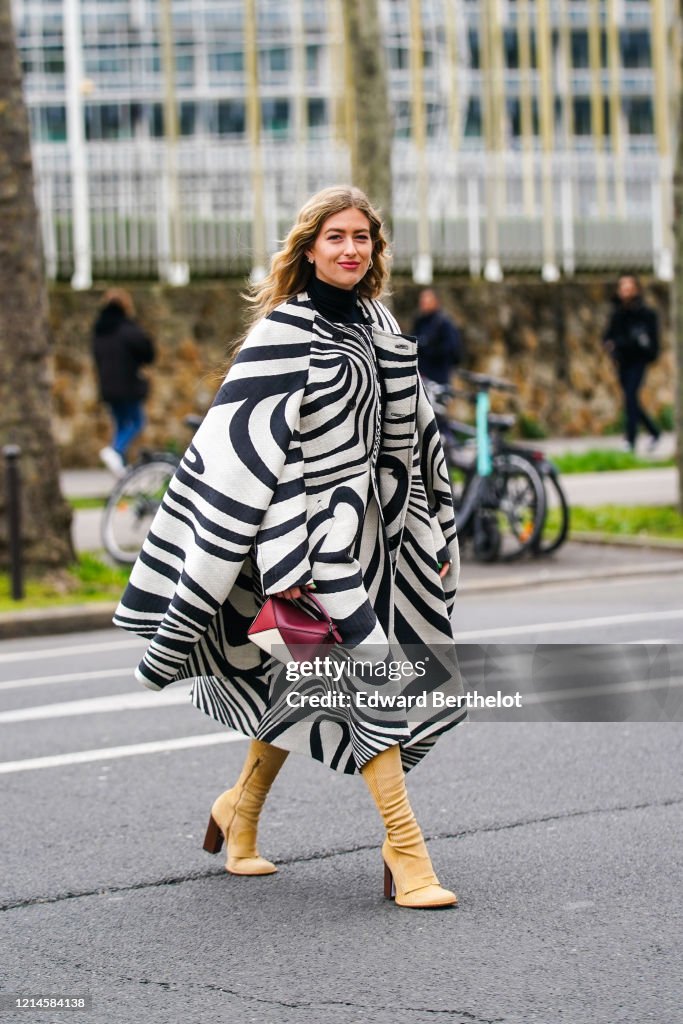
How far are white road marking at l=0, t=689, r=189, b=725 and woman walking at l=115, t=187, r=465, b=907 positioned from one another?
9.46ft

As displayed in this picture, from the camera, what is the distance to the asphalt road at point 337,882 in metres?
4.07

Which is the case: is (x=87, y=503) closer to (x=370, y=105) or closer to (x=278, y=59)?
(x=370, y=105)

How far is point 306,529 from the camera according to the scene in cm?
464

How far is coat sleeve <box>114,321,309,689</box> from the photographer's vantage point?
4648 millimetres

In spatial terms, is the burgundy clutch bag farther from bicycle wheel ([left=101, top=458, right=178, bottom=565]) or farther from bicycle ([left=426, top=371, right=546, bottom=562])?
bicycle wheel ([left=101, top=458, right=178, bottom=565])

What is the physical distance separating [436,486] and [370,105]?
13348 mm

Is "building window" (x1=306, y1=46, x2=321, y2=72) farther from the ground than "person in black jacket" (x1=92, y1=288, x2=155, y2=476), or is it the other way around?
"building window" (x1=306, y1=46, x2=321, y2=72)

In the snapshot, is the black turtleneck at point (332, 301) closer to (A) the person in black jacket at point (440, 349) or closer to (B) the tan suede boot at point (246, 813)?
(B) the tan suede boot at point (246, 813)

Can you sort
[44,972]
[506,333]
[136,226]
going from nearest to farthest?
[44,972], [136,226], [506,333]

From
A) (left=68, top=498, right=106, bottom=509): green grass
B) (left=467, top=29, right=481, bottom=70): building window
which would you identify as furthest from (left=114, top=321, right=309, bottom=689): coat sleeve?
(left=467, top=29, right=481, bottom=70): building window

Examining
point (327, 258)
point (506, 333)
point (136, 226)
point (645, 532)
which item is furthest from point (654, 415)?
point (327, 258)

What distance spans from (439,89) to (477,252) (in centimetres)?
2633

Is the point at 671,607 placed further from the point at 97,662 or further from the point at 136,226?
the point at 136,226

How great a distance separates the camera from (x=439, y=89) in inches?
1901
